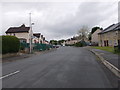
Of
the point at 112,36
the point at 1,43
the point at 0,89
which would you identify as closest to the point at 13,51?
the point at 1,43

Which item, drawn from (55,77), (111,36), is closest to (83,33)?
(111,36)

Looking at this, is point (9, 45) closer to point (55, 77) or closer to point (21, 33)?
point (55, 77)

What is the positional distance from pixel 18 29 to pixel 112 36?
1295 inches

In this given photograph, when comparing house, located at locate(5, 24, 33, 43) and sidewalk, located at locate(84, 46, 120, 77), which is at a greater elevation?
house, located at locate(5, 24, 33, 43)

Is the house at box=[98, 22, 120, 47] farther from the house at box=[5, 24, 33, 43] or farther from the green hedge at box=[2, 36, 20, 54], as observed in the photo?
the green hedge at box=[2, 36, 20, 54]

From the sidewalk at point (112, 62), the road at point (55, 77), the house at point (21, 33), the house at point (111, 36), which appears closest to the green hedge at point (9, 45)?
the road at point (55, 77)

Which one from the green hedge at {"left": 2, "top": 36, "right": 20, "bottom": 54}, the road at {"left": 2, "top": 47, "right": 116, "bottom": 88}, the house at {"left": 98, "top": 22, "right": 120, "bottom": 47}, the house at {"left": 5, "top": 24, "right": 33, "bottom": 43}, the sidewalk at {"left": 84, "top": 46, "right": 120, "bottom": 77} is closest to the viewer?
the road at {"left": 2, "top": 47, "right": 116, "bottom": 88}

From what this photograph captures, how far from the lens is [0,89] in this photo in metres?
5.71

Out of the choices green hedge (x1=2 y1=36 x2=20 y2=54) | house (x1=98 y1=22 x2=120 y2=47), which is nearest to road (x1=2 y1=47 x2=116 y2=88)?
green hedge (x1=2 y1=36 x2=20 y2=54)

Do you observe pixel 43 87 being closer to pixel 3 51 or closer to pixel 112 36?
pixel 3 51

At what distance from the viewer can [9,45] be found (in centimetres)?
2020

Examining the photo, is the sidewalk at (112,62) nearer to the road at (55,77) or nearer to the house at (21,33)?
the road at (55,77)

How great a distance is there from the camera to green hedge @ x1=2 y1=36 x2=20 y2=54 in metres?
19.1

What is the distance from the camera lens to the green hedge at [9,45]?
19075 mm
